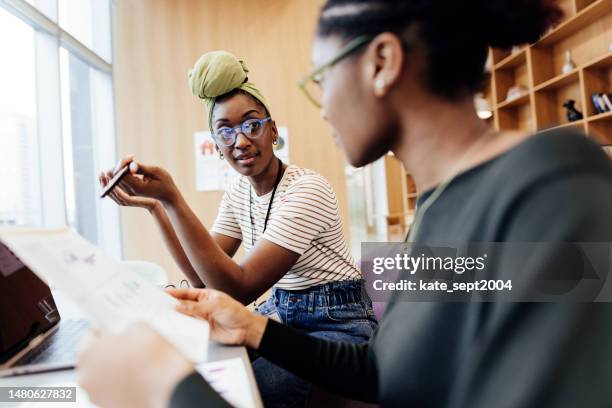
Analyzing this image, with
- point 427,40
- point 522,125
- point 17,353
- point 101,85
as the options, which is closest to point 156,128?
point 101,85

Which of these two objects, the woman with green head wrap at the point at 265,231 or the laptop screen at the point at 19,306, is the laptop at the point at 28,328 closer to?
the laptop screen at the point at 19,306

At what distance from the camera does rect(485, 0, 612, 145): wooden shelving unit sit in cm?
305

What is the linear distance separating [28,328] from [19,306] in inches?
2.0

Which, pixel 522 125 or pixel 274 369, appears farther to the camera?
pixel 522 125

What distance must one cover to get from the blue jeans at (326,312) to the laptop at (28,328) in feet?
1.36

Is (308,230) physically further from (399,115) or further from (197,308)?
(399,115)

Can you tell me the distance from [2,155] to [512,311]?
7.27 feet

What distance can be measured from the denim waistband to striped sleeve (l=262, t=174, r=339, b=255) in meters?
0.13

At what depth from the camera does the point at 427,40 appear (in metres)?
0.58

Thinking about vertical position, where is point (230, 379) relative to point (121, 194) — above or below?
below

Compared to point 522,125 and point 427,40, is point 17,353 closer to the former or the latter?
point 427,40

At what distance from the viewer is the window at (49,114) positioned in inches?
79.2

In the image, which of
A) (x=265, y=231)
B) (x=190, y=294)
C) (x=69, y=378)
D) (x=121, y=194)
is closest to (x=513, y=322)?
(x=190, y=294)

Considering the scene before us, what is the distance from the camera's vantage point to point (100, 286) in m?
0.48
